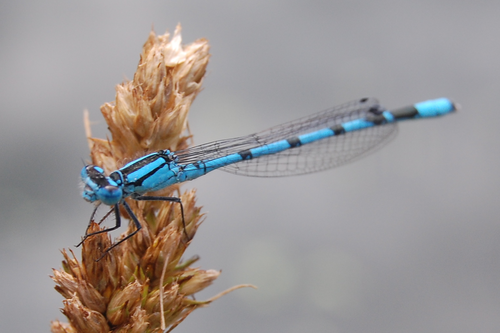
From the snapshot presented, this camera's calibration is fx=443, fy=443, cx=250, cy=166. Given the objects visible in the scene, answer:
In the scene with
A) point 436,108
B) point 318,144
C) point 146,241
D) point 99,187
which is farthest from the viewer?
point 318,144

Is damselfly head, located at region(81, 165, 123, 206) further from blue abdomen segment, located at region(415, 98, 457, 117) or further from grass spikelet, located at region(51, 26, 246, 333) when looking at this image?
blue abdomen segment, located at region(415, 98, 457, 117)

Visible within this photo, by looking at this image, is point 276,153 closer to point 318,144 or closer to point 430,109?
point 318,144

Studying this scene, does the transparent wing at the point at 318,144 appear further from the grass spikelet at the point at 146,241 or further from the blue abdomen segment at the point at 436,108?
the grass spikelet at the point at 146,241

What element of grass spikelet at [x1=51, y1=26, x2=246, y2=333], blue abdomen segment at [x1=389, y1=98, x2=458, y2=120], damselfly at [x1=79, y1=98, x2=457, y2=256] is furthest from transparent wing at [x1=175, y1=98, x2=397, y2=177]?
grass spikelet at [x1=51, y1=26, x2=246, y2=333]

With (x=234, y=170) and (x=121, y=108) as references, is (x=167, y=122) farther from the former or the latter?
(x=234, y=170)

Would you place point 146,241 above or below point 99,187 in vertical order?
below

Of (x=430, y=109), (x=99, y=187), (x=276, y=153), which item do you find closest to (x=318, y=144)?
(x=276, y=153)
